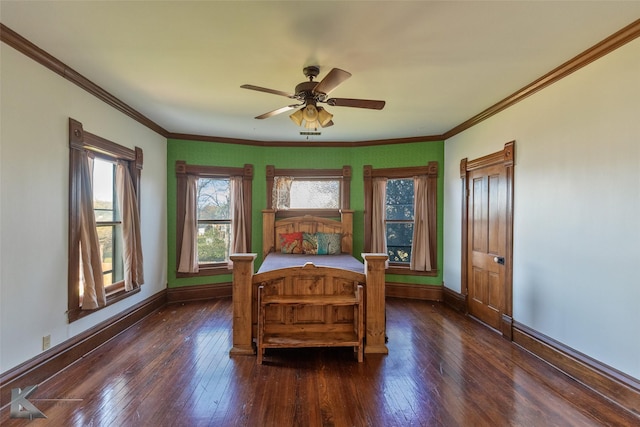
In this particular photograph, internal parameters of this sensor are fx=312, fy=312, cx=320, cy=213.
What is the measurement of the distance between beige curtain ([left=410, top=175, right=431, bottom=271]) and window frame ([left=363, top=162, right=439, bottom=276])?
0.08 meters

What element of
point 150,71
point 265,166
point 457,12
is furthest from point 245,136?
point 457,12

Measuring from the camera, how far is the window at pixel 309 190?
5.49 meters

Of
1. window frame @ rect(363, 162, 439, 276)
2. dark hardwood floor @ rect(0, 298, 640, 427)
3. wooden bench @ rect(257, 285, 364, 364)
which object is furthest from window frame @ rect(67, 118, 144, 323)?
window frame @ rect(363, 162, 439, 276)

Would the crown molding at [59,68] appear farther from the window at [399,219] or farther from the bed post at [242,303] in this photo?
the window at [399,219]

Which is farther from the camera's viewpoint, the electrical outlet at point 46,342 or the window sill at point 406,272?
the window sill at point 406,272

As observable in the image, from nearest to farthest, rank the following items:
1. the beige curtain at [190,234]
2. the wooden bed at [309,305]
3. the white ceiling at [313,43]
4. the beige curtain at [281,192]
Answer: the white ceiling at [313,43]
the wooden bed at [309,305]
the beige curtain at [190,234]
the beige curtain at [281,192]

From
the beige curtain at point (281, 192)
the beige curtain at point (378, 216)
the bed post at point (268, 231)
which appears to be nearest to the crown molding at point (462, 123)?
the beige curtain at point (378, 216)

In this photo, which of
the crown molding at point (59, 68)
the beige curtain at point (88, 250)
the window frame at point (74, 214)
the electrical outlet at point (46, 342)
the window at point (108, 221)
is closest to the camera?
the crown molding at point (59, 68)

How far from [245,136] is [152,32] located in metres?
2.93

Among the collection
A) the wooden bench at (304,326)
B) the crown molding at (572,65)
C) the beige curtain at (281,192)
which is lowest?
the wooden bench at (304,326)

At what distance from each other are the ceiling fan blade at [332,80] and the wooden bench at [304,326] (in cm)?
187

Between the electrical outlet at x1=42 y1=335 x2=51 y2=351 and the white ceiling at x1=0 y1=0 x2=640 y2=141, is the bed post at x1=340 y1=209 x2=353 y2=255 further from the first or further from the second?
the electrical outlet at x1=42 y1=335 x2=51 y2=351

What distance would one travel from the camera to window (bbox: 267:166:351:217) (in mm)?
5488

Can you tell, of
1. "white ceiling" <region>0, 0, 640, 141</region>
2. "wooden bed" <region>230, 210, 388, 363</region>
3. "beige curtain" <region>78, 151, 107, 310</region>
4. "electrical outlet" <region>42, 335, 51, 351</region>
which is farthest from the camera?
"wooden bed" <region>230, 210, 388, 363</region>
